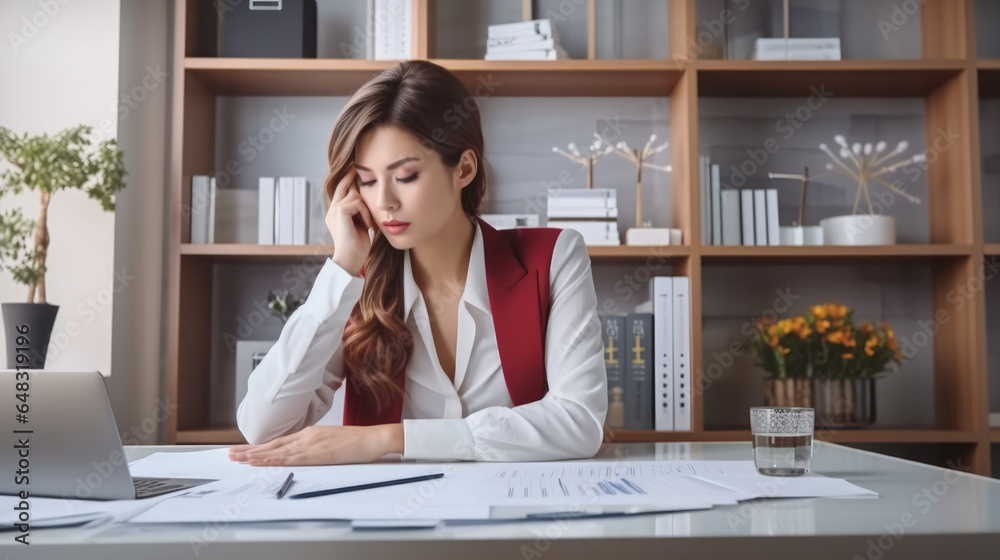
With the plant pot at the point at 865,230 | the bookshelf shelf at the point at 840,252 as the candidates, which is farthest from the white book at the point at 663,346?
the plant pot at the point at 865,230

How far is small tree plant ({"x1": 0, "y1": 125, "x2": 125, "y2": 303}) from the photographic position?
84.0 inches

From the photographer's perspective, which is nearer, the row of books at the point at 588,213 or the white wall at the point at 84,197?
the white wall at the point at 84,197

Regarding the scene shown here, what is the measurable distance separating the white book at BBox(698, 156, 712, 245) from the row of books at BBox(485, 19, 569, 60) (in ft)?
1.77

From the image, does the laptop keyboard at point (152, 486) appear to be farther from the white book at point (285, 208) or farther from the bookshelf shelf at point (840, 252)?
the bookshelf shelf at point (840, 252)

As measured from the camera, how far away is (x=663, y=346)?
2.49 m

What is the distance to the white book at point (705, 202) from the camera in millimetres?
2543

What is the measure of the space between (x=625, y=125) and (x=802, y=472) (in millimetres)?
2000

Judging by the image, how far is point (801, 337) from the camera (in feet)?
8.08

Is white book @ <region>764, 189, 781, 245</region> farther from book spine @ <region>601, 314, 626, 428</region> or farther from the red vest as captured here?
the red vest

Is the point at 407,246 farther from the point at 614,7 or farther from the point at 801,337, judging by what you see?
the point at 614,7

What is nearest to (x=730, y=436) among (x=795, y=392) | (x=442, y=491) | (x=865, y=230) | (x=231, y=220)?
(x=795, y=392)

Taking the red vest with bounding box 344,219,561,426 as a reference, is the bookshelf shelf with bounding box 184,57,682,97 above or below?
above

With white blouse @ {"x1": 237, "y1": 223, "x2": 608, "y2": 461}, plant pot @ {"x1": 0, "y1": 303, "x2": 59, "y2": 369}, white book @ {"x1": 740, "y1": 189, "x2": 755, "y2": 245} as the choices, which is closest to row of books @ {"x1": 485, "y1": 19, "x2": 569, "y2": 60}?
white book @ {"x1": 740, "y1": 189, "x2": 755, "y2": 245}

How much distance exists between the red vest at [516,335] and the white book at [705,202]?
1024mm
